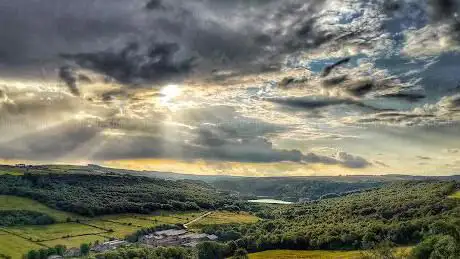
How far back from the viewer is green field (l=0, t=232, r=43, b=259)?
7057 inches

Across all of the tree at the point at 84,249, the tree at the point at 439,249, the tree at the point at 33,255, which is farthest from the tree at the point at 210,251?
the tree at the point at 439,249

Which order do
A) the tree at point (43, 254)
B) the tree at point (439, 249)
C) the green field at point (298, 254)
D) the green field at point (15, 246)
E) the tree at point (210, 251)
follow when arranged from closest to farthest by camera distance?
the tree at point (439, 249), the green field at point (298, 254), the tree at point (210, 251), the tree at point (43, 254), the green field at point (15, 246)

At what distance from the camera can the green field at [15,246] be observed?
179250mm

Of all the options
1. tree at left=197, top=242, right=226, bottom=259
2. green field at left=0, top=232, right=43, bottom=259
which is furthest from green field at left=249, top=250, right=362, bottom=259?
green field at left=0, top=232, right=43, bottom=259

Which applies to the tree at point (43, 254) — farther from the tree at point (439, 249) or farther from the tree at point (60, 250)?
the tree at point (439, 249)

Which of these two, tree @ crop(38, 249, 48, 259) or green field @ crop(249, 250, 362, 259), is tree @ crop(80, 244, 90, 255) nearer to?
tree @ crop(38, 249, 48, 259)

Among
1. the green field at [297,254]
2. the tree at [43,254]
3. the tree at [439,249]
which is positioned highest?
the tree at [439,249]

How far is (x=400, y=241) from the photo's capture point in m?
161

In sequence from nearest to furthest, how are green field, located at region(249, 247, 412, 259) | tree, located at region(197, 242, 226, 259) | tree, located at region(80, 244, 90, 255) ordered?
1. green field, located at region(249, 247, 412, 259)
2. tree, located at region(197, 242, 226, 259)
3. tree, located at region(80, 244, 90, 255)

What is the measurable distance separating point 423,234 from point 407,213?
38.2 metres

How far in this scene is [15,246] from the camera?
→ 18862 cm

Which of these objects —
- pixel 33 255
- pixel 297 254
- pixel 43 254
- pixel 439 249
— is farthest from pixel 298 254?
pixel 33 255

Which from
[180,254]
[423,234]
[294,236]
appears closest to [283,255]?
[294,236]

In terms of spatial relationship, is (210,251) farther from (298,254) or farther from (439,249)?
(439,249)
